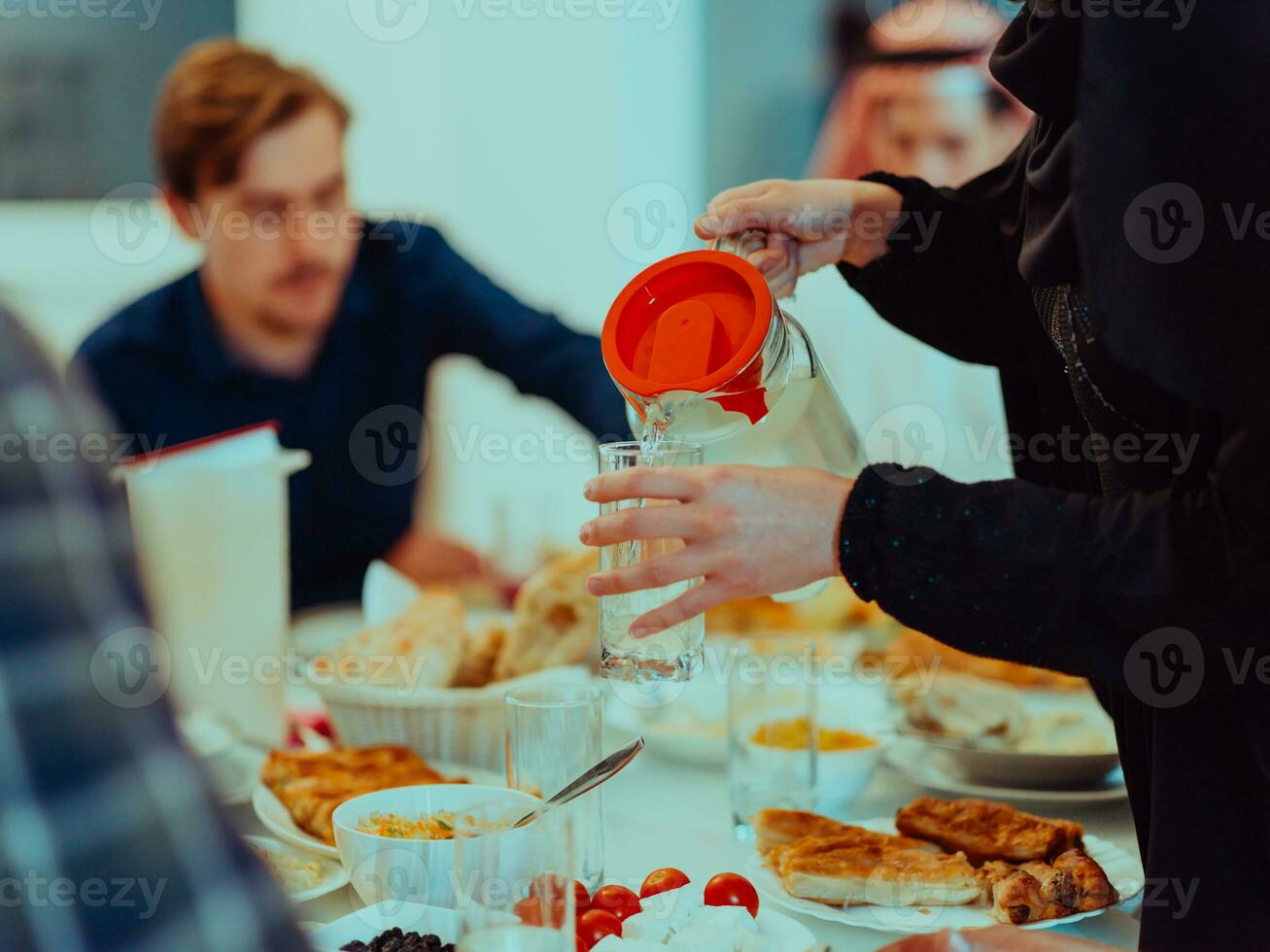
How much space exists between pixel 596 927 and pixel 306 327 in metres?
2.27

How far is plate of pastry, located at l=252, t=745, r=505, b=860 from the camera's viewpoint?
1.13 m

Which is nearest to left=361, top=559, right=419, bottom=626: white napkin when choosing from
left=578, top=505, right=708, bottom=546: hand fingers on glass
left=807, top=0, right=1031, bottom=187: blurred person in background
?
left=578, top=505, right=708, bottom=546: hand fingers on glass

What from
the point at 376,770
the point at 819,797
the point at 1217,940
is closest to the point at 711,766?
the point at 819,797

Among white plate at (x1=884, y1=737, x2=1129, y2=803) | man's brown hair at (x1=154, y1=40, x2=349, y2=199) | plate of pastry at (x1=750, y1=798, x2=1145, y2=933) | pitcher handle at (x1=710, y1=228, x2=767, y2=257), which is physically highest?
man's brown hair at (x1=154, y1=40, x2=349, y2=199)

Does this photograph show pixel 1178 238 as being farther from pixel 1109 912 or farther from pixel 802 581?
pixel 1109 912

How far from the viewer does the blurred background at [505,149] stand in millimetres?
3443

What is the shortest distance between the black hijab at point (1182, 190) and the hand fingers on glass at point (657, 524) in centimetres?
28

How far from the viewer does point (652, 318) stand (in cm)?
94

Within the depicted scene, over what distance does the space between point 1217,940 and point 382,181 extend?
131 inches

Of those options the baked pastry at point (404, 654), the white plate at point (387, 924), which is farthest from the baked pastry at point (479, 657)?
the white plate at point (387, 924)

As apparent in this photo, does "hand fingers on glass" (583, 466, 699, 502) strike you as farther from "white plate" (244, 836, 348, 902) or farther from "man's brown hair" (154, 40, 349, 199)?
"man's brown hair" (154, 40, 349, 199)

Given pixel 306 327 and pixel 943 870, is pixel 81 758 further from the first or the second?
pixel 306 327

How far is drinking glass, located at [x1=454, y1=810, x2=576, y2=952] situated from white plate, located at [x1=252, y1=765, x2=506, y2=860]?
0.39 meters

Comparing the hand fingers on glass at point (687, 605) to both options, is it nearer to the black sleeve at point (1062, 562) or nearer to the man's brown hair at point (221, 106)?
the black sleeve at point (1062, 562)
